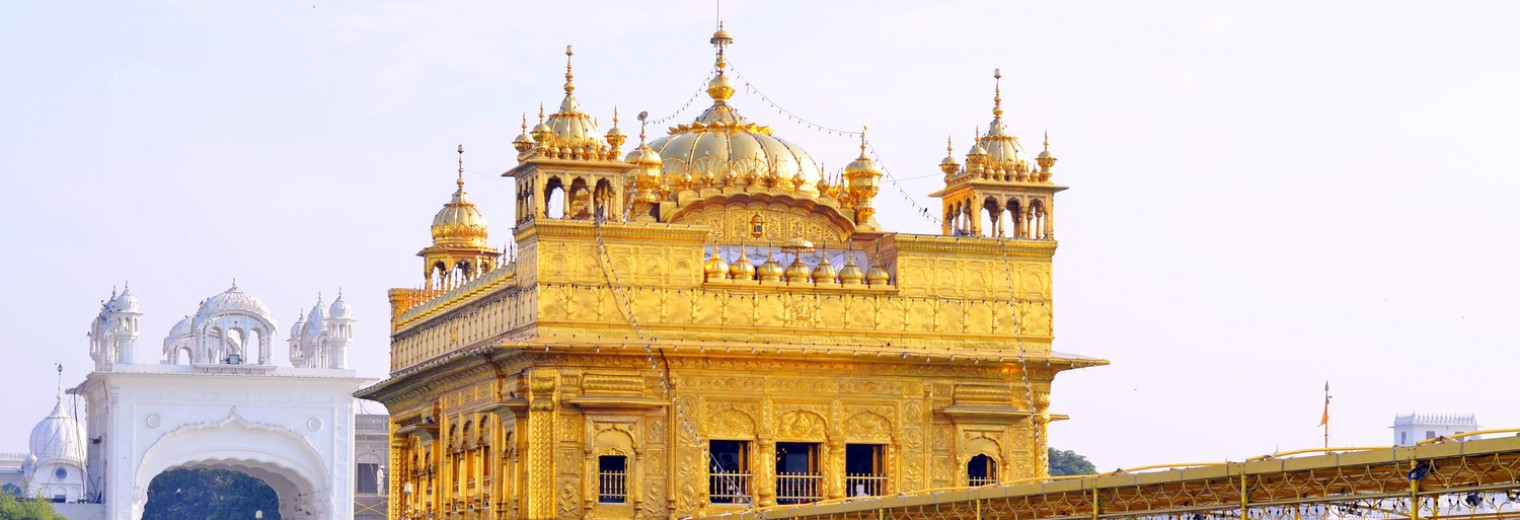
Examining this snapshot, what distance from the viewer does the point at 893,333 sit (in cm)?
3909

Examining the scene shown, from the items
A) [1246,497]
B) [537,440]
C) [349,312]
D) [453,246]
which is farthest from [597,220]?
[349,312]

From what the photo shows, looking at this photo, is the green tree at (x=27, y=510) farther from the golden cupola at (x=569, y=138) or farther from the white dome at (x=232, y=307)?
the golden cupola at (x=569, y=138)

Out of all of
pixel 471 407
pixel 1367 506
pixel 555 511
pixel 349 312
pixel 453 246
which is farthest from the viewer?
pixel 349 312

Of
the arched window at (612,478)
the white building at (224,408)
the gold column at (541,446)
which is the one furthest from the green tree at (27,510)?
the gold column at (541,446)

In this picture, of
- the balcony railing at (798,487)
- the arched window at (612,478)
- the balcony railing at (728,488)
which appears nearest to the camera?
the arched window at (612,478)

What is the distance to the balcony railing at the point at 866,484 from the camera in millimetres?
39062

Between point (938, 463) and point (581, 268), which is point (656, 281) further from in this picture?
point (938, 463)

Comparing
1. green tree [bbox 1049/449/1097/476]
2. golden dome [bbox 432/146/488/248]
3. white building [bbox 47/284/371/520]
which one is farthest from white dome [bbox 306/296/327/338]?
golden dome [bbox 432/146/488/248]

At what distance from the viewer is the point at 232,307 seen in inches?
3610

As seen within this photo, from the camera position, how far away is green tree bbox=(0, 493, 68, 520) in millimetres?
91312

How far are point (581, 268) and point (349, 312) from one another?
57731 millimetres

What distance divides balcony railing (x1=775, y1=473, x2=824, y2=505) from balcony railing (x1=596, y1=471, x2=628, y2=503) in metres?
2.14

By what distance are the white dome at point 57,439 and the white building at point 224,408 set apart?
29.2m

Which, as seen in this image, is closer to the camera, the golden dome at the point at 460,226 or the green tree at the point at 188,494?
the golden dome at the point at 460,226
